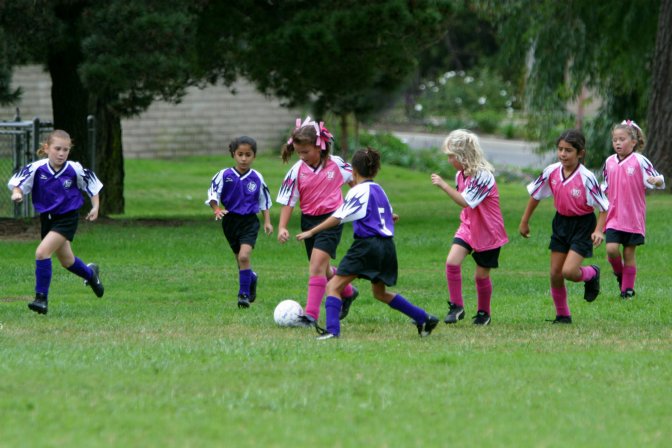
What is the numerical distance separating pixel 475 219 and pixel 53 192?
3766 mm

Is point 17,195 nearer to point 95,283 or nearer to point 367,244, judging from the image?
point 95,283

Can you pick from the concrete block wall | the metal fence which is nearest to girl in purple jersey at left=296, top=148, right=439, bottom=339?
the metal fence

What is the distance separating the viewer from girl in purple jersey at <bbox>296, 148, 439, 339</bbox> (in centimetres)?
945

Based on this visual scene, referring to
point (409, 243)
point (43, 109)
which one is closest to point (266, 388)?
point (409, 243)

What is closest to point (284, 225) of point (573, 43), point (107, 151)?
point (107, 151)

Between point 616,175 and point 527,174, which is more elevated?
point 616,175

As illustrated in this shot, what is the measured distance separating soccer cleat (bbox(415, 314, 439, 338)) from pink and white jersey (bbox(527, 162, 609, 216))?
165cm

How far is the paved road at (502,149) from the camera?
44906 millimetres

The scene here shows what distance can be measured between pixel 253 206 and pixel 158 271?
13.3 ft

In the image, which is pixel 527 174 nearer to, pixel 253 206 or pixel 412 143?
pixel 412 143

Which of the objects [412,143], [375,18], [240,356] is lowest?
[412,143]

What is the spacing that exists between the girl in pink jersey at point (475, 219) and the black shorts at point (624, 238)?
2.55 m

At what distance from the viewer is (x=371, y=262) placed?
945cm

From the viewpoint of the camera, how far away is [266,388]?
7.30 meters
